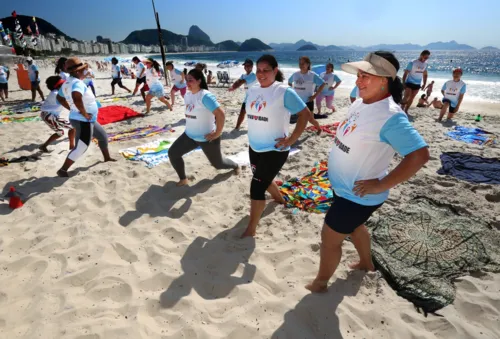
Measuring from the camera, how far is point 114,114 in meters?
9.60

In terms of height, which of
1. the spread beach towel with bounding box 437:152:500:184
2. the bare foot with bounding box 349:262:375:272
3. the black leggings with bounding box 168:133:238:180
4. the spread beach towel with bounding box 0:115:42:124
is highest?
the spread beach towel with bounding box 0:115:42:124

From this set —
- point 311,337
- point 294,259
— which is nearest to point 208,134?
point 294,259

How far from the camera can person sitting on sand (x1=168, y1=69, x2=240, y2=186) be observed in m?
4.14

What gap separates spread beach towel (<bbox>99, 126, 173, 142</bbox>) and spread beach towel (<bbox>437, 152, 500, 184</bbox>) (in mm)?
6528

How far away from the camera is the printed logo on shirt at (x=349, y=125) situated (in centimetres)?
204

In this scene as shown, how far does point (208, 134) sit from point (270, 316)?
9.05 feet

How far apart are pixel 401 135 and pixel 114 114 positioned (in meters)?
9.74

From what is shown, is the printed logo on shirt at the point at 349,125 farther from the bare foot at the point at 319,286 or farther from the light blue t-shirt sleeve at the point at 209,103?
the light blue t-shirt sleeve at the point at 209,103

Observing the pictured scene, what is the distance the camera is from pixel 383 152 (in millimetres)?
1961

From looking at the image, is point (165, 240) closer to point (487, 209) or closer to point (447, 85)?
point (487, 209)

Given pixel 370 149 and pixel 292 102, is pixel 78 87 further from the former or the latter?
pixel 370 149

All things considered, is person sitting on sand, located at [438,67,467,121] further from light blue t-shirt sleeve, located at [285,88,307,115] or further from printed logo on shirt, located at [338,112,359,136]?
printed logo on shirt, located at [338,112,359,136]

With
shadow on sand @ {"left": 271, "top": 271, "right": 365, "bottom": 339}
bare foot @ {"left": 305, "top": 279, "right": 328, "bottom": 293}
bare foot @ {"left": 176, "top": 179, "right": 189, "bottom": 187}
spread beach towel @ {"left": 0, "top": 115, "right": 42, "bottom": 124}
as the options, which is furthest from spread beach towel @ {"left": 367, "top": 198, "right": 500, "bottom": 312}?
spread beach towel @ {"left": 0, "top": 115, "right": 42, "bottom": 124}

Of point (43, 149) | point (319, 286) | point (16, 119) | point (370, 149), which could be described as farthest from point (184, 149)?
point (16, 119)
